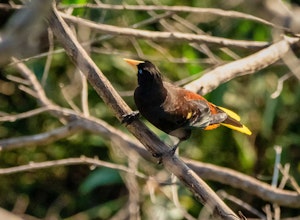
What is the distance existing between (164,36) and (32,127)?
1.92 meters

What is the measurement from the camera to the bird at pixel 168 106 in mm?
2303

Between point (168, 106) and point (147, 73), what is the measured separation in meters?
0.16

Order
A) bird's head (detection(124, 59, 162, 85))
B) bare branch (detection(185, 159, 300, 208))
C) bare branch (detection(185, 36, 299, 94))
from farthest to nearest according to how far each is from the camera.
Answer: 1. bare branch (detection(185, 159, 300, 208))
2. bare branch (detection(185, 36, 299, 94))
3. bird's head (detection(124, 59, 162, 85))

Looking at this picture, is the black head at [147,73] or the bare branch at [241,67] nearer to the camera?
the black head at [147,73]

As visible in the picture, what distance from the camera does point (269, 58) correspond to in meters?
2.90

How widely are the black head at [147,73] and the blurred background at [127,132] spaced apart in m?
1.59

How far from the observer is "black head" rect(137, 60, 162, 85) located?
→ 7.47 feet

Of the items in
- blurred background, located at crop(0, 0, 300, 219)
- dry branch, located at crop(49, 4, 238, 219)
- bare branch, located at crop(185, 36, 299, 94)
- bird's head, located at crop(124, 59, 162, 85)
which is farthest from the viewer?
blurred background, located at crop(0, 0, 300, 219)

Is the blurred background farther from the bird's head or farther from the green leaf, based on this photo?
the bird's head

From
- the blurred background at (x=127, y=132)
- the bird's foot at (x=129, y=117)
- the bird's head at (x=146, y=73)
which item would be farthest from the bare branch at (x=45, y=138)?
the bird's foot at (x=129, y=117)

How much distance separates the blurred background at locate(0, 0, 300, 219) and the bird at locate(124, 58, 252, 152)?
4.32 feet

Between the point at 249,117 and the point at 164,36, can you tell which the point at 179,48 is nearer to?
the point at 249,117

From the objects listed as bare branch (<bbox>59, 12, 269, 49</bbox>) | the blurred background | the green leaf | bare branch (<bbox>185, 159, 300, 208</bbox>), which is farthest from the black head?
the green leaf

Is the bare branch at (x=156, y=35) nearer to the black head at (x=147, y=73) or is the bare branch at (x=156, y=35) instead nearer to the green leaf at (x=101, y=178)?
the black head at (x=147, y=73)
